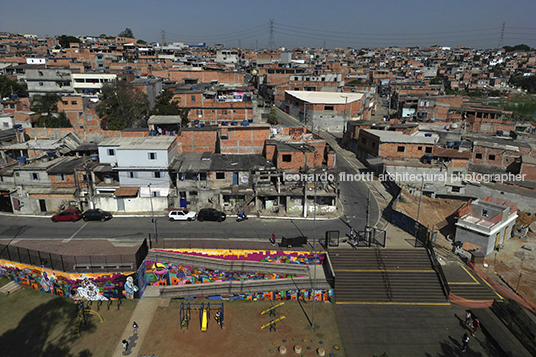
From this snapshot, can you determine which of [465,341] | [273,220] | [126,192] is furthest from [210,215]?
[465,341]

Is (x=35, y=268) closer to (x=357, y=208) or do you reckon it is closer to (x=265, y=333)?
(x=265, y=333)

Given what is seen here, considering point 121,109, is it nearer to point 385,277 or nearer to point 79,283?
point 79,283

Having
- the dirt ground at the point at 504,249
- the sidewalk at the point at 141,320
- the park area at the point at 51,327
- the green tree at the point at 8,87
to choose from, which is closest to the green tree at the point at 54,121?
the green tree at the point at 8,87

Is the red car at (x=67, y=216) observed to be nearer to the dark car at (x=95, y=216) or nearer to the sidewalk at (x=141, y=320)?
the dark car at (x=95, y=216)

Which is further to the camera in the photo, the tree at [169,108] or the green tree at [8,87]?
the green tree at [8,87]

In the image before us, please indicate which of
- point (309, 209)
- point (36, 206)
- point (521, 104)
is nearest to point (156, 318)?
point (309, 209)

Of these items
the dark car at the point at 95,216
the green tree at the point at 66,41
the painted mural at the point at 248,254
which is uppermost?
the green tree at the point at 66,41

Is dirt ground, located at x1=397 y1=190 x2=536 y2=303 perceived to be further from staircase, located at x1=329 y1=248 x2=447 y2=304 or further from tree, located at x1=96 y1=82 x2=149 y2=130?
tree, located at x1=96 y1=82 x2=149 y2=130
